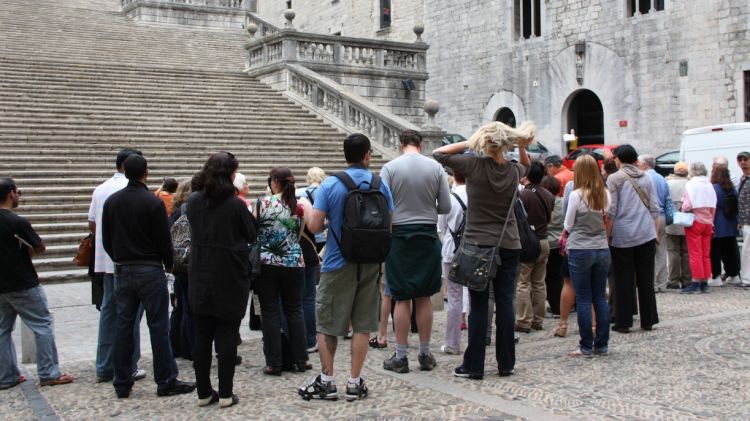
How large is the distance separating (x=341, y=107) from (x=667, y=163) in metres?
9.25

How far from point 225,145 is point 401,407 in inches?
507

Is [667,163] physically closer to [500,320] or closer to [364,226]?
[500,320]

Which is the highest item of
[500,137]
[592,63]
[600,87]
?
[592,63]

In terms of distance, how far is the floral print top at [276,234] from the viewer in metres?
6.83

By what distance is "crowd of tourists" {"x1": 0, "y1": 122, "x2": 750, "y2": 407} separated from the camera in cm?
609

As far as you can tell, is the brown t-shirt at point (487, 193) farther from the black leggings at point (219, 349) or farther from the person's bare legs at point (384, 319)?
the black leggings at point (219, 349)

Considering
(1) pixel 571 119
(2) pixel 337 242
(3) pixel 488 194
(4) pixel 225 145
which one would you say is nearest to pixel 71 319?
(2) pixel 337 242

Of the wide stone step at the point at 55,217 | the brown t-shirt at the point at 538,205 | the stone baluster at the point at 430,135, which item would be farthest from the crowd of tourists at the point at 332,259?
the stone baluster at the point at 430,135

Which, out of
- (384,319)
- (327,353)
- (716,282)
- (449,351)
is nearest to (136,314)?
(327,353)

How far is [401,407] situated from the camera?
5.96 meters

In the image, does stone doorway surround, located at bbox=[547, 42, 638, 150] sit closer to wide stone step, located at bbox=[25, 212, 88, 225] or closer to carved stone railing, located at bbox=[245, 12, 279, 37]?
carved stone railing, located at bbox=[245, 12, 279, 37]

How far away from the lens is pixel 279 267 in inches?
269

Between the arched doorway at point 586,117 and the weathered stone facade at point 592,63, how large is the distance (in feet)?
0.30

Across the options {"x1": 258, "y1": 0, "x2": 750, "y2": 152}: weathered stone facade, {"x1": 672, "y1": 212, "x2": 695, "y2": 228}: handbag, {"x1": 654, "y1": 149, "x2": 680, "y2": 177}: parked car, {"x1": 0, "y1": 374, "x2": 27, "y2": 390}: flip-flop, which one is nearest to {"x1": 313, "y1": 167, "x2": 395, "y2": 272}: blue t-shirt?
{"x1": 0, "y1": 374, "x2": 27, "y2": 390}: flip-flop
